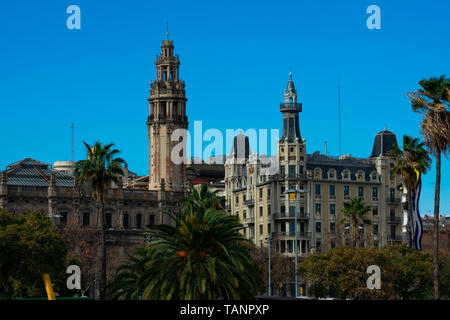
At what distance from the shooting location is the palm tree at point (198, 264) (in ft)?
170

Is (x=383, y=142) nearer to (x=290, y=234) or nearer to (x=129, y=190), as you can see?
(x=290, y=234)

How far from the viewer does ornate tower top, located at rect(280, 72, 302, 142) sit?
14850cm

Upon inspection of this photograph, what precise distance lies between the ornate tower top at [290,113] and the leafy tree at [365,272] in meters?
46.9

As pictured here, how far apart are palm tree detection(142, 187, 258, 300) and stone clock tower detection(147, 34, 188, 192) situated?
9985 centimetres

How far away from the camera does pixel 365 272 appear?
94.4m

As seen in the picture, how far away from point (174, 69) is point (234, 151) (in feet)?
68.5

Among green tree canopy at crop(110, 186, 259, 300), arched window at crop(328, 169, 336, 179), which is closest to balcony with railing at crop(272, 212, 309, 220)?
arched window at crop(328, 169, 336, 179)

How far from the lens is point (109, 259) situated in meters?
130

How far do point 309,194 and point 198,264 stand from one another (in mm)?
94793

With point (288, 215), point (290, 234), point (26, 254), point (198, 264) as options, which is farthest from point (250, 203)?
point (198, 264)

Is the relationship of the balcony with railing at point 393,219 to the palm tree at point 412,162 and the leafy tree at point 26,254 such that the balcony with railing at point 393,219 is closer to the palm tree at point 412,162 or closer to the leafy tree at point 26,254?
the palm tree at point 412,162
